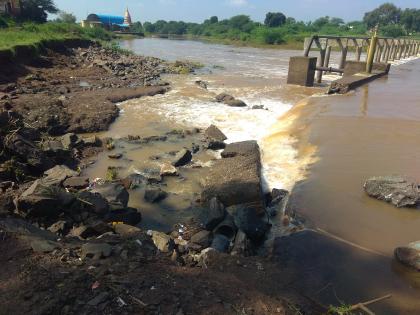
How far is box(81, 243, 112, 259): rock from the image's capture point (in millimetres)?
4200

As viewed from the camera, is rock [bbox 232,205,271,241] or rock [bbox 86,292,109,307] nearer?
rock [bbox 86,292,109,307]

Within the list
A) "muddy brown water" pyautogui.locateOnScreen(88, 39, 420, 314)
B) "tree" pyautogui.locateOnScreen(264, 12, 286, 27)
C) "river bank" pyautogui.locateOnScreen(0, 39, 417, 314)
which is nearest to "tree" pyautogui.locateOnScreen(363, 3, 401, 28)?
"tree" pyautogui.locateOnScreen(264, 12, 286, 27)

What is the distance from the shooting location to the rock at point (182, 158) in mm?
8672

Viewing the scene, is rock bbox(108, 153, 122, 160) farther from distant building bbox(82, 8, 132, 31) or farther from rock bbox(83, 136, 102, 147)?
distant building bbox(82, 8, 132, 31)

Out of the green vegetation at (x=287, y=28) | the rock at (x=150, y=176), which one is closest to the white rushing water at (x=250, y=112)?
the rock at (x=150, y=176)

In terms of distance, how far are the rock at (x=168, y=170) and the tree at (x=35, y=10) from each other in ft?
149

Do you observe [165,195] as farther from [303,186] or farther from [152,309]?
[152,309]

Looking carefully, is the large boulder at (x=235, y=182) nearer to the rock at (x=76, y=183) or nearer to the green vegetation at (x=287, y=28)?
the rock at (x=76, y=183)

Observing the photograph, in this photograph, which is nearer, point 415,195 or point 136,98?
point 415,195

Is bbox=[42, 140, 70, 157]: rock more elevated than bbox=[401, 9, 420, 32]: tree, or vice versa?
bbox=[401, 9, 420, 32]: tree

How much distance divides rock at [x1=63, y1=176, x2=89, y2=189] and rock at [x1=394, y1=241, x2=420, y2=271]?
5.61 meters

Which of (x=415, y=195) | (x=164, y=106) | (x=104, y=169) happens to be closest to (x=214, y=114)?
(x=164, y=106)

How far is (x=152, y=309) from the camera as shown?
3283mm

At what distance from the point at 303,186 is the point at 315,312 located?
3611mm
